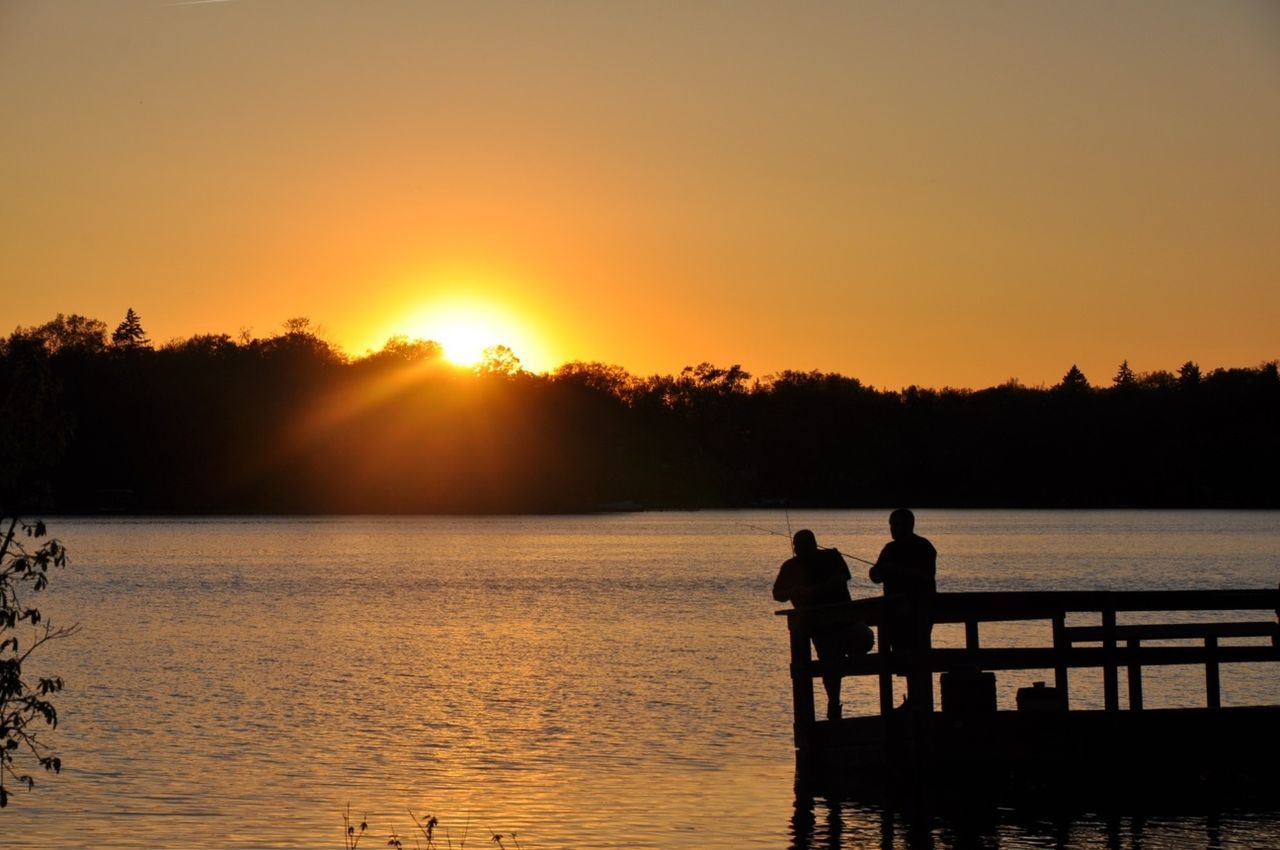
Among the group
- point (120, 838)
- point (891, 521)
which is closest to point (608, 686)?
point (891, 521)

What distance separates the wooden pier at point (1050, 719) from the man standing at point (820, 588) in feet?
0.49

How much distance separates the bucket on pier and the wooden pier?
0.01 metres

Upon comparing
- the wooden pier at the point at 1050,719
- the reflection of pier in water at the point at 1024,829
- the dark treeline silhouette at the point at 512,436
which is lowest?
the reflection of pier in water at the point at 1024,829

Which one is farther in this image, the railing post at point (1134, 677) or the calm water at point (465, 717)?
the railing post at point (1134, 677)

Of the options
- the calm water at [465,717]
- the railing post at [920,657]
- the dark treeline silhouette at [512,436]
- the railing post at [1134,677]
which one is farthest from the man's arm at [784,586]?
the dark treeline silhouette at [512,436]

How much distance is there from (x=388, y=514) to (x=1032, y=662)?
167 m

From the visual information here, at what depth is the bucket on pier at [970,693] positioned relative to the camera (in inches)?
622

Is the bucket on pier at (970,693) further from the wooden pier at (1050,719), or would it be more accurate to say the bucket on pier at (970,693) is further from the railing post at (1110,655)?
the railing post at (1110,655)

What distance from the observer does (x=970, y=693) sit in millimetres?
15789

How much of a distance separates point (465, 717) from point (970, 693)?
32.1ft

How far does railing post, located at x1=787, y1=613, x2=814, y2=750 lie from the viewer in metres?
16.8

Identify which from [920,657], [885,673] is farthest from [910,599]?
[885,673]

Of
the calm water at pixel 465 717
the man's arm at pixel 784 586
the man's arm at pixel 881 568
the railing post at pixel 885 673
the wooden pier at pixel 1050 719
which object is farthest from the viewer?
the man's arm at pixel 784 586

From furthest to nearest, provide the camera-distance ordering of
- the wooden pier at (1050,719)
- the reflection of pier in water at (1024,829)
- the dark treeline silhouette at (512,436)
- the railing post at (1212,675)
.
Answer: the dark treeline silhouette at (512,436) < the railing post at (1212,675) < the wooden pier at (1050,719) < the reflection of pier in water at (1024,829)
